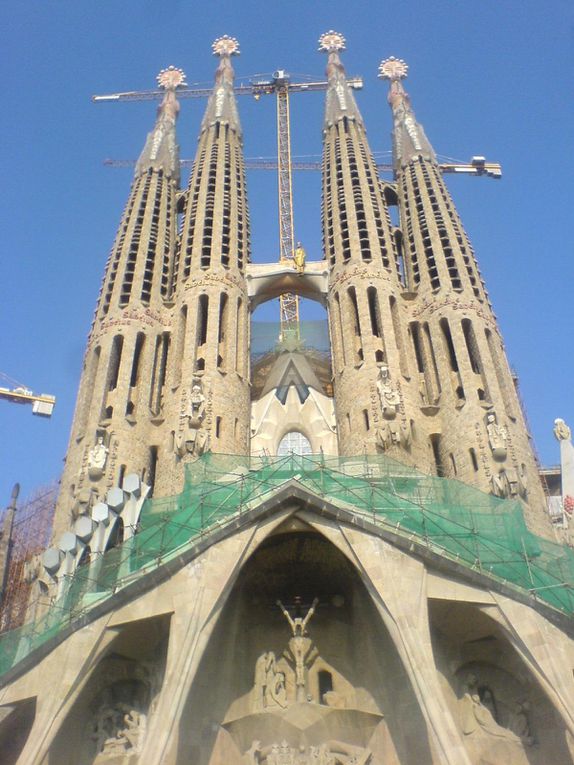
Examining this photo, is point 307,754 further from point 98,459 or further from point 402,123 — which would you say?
point 402,123

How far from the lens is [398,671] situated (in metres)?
17.7

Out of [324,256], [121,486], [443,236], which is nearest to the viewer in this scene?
[121,486]

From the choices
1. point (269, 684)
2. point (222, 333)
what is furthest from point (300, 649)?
point (222, 333)

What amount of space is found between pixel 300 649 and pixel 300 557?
216 cm

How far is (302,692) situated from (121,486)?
785 centimetres

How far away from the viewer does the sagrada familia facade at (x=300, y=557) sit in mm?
16578

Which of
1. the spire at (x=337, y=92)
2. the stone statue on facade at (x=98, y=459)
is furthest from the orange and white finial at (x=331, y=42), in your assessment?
the stone statue on facade at (x=98, y=459)

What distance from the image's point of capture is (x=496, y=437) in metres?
22.1

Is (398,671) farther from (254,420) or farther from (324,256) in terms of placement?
(324,256)

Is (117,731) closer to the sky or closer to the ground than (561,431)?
closer to the ground

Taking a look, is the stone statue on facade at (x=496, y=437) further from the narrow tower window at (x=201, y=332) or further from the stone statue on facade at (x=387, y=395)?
the narrow tower window at (x=201, y=332)

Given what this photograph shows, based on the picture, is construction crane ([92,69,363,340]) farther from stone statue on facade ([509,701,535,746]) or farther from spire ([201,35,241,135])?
stone statue on facade ([509,701,535,746])

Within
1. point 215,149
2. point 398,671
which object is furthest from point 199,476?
point 215,149

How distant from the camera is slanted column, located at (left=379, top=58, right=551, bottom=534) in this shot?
71.6 ft
